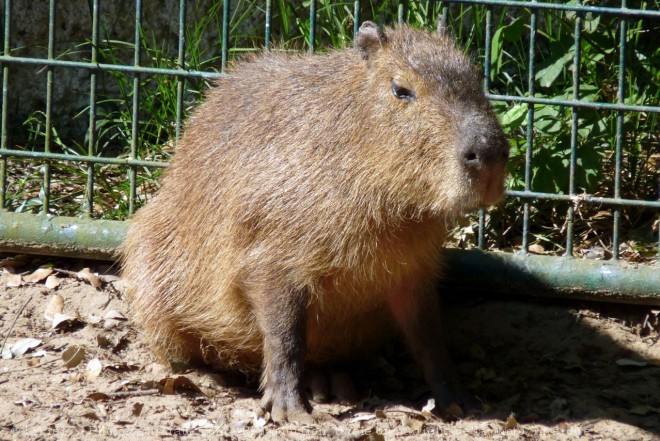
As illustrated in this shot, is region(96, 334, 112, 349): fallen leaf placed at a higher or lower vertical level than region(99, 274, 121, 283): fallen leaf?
lower

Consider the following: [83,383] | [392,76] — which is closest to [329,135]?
[392,76]

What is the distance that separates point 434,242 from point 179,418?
1.16 meters

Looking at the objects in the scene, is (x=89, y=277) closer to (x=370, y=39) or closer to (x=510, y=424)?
(x=370, y=39)

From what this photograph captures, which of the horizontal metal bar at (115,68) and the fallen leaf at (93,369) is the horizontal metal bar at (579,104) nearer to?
the horizontal metal bar at (115,68)

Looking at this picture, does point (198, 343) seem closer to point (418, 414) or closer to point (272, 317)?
point (272, 317)

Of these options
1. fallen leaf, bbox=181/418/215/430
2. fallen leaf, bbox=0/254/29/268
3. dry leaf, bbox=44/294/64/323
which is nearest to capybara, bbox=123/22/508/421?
fallen leaf, bbox=181/418/215/430

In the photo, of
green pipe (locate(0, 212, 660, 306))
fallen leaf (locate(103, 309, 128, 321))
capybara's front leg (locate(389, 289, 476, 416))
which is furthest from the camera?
fallen leaf (locate(103, 309, 128, 321))

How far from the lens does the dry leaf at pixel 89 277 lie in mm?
5137

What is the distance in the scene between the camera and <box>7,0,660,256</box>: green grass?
5.13 metres

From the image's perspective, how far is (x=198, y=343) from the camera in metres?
4.66

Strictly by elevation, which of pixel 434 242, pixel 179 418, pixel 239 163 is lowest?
pixel 179 418

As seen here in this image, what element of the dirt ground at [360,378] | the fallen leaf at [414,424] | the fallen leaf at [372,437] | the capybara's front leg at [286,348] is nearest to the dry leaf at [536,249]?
the dirt ground at [360,378]

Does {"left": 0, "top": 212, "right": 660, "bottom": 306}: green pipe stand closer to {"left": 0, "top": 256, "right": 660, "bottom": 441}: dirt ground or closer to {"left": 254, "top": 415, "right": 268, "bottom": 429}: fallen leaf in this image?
{"left": 0, "top": 256, "right": 660, "bottom": 441}: dirt ground

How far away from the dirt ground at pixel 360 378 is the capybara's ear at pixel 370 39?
136cm
